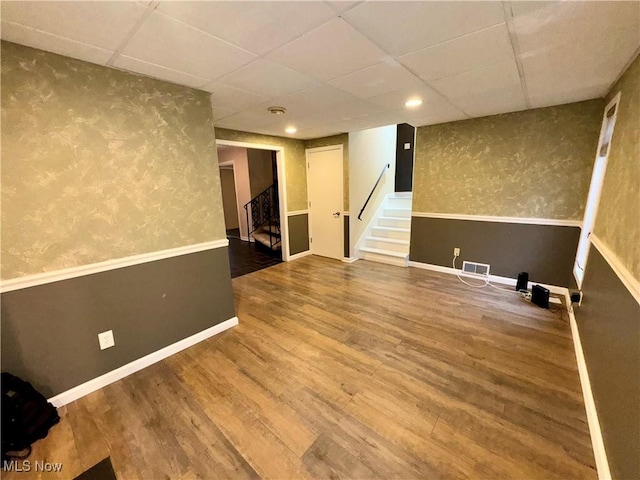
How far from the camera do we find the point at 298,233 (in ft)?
16.9

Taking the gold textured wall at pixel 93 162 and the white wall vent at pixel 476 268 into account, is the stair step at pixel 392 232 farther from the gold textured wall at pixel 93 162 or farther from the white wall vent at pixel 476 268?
the gold textured wall at pixel 93 162

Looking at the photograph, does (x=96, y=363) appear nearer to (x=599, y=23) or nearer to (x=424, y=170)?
(x=599, y=23)

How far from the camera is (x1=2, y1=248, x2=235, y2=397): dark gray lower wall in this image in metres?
1.62

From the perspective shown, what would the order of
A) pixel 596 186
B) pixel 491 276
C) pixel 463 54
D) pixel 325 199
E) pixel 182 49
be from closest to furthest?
pixel 182 49, pixel 463 54, pixel 596 186, pixel 491 276, pixel 325 199

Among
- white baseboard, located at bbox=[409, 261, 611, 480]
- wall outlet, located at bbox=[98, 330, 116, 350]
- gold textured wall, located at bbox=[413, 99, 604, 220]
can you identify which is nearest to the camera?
white baseboard, located at bbox=[409, 261, 611, 480]

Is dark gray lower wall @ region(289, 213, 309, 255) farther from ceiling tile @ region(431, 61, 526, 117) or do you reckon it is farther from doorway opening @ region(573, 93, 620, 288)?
doorway opening @ region(573, 93, 620, 288)

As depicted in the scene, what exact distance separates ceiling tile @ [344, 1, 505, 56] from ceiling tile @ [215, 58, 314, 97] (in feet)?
2.26

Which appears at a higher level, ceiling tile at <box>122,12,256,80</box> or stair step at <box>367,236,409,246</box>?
ceiling tile at <box>122,12,256,80</box>

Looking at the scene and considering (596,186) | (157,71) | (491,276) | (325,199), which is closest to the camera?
(157,71)

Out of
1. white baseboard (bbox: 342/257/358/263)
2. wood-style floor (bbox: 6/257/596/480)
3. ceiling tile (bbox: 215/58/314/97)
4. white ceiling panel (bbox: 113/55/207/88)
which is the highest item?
ceiling tile (bbox: 215/58/314/97)

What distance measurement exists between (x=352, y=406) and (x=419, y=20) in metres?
2.31

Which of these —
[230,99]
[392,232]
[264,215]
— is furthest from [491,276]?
[264,215]

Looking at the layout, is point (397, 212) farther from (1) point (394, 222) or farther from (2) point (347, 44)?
(2) point (347, 44)

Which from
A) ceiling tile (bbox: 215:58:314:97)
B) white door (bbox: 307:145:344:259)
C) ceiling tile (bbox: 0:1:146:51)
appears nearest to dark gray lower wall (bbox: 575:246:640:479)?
ceiling tile (bbox: 215:58:314:97)
